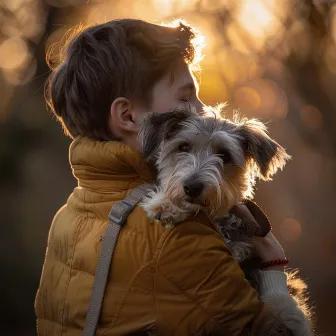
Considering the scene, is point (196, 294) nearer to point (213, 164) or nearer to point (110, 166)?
point (110, 166)

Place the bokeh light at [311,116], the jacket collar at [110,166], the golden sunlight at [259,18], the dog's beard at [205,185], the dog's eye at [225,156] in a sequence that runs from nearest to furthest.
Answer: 1. the jacket collar at [110,166]
2. the dog's beard at [205,185]
3. the dog's eye at [225,156]
4. the golden sunlight at [259,18]
5. the bokeh light at [311,116]

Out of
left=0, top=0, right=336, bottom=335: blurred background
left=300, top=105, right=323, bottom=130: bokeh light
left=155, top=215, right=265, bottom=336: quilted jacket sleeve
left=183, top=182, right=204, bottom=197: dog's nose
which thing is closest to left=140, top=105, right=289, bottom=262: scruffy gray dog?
left=183, top=182, right=204, bottom=197: dog's nose

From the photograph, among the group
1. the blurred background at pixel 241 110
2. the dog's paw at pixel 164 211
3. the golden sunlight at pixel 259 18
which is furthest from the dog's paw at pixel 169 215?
the golden sunlight at pixel 259 18

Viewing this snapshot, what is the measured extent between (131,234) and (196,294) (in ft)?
1.26

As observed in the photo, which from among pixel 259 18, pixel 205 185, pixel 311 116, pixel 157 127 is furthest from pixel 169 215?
pixel 311 116

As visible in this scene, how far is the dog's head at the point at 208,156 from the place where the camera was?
3.22 metres

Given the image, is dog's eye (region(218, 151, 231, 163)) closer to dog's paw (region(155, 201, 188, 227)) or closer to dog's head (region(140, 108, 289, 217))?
dog's head (region(140, 108, 289, 217))

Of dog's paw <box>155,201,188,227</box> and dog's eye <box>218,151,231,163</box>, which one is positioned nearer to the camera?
dog's paw <box>155,201,188,227</box>

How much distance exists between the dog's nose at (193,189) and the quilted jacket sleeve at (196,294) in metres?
0.49

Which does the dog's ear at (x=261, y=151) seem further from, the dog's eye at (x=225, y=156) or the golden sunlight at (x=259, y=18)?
the golden sunlight at (x=259, y=18)

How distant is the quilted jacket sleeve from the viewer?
2.66 m

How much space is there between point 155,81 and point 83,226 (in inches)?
34.0

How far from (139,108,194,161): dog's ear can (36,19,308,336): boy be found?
4 cm

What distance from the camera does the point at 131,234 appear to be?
2.77 metres
